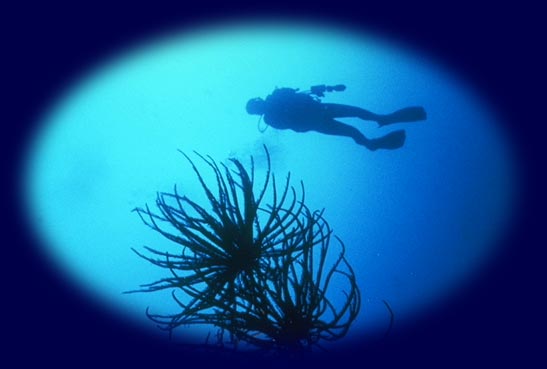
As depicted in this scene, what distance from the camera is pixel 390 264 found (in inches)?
522

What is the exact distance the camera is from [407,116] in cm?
970

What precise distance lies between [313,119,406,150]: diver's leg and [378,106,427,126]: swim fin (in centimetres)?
39

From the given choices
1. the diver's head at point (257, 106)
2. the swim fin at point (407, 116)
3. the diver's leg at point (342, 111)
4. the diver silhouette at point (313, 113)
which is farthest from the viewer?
the swim fin at point (407, 116)

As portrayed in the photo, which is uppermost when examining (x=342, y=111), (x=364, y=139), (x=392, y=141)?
(x=342, y=111)

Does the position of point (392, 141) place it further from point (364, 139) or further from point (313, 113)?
point (313, 113)

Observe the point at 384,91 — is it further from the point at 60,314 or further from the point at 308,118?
the point at 60,314

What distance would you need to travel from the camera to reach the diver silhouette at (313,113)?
9.04m

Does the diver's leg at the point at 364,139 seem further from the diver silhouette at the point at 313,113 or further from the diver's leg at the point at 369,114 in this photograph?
the diver's leg at the point at 369,114

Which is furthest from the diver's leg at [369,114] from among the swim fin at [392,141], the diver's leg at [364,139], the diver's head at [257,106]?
the diver's head at [257,106]

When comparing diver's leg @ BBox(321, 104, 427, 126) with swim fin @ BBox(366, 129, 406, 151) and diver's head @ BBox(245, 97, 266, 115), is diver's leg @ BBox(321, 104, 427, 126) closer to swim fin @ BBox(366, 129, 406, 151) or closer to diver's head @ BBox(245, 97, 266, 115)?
swim fin @ BBox(366, 129, 406, 151)

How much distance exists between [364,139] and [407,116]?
1.20m

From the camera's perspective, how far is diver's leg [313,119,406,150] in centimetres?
949

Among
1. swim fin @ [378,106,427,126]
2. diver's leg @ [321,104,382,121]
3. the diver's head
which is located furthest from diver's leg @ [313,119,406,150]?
the diver's head

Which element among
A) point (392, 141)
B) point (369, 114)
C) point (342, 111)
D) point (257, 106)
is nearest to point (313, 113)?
point (342, 111)
